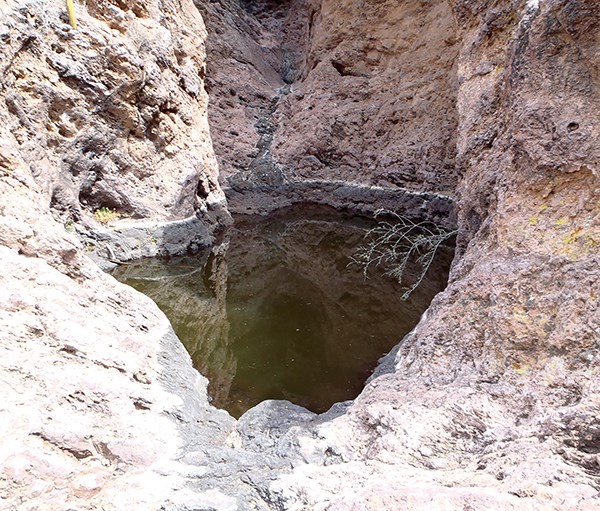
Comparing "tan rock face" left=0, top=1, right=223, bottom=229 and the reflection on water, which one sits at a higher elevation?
"tan rock face" left=0, top=1, right=223, bottom=229

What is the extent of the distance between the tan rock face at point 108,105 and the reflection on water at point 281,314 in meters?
1.36

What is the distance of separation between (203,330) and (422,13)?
10.1 m

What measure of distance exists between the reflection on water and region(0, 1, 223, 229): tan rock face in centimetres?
136

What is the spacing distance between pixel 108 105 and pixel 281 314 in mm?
4429

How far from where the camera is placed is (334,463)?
2387 mm

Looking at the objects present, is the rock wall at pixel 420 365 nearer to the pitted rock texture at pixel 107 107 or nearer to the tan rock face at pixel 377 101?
the pitted rock texture at pixel 107 107

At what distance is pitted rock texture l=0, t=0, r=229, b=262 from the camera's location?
6367 millimetres

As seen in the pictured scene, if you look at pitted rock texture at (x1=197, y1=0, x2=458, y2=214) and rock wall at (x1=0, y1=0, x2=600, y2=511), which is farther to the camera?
pitted rock texture at (x1=197, y1=0, x2=458, y2=214)

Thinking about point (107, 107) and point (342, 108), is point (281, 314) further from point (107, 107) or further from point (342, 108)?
point (342, 108)

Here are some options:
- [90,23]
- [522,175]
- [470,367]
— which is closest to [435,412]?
[470,367]

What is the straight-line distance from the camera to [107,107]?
7.59m

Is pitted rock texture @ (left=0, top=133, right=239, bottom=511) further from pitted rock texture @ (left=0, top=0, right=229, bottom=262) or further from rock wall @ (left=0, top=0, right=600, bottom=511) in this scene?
pitted rock texture @ (left=0, top=0, right=229, bottom=262)

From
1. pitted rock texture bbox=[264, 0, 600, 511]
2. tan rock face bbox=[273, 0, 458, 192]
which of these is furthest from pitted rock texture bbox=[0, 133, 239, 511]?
tan rock face bbox=[273, 0, 458, 192]

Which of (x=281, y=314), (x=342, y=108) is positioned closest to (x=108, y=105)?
(x=281, y=314)
